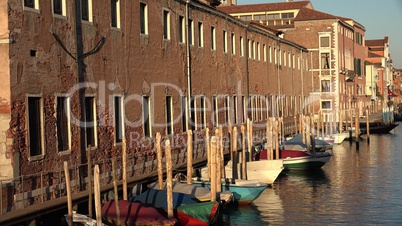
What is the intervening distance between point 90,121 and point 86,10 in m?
2.68

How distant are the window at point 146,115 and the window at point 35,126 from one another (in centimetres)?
559

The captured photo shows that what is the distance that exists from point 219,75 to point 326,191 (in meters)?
8.03

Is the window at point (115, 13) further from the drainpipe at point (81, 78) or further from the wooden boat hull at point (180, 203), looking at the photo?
the wooden boat hull at point (180, 203)

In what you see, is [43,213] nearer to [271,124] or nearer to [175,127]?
[175,127]

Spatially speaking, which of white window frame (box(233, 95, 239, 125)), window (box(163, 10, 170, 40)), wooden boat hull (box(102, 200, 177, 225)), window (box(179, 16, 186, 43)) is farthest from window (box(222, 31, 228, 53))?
wooden boat hull (box(102, 200, 177, 225))

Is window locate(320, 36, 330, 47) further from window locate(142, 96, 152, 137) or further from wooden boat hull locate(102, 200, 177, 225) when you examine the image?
wooden boat hull locate(102, 200, 177, 225)

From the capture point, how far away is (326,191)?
69.8ft

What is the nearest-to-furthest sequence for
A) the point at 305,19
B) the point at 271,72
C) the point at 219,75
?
the point at 219,75, the point at 271,72, the point at 305,19

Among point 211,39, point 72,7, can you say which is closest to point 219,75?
point 211,39

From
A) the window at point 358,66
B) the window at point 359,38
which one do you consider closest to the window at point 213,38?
the window at point 358,66

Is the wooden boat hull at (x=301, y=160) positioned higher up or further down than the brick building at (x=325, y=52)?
further down

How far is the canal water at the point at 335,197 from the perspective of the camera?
1642 cm

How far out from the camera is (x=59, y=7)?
14711 millimetres

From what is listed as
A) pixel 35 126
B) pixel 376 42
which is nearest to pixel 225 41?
pixel 35 126
